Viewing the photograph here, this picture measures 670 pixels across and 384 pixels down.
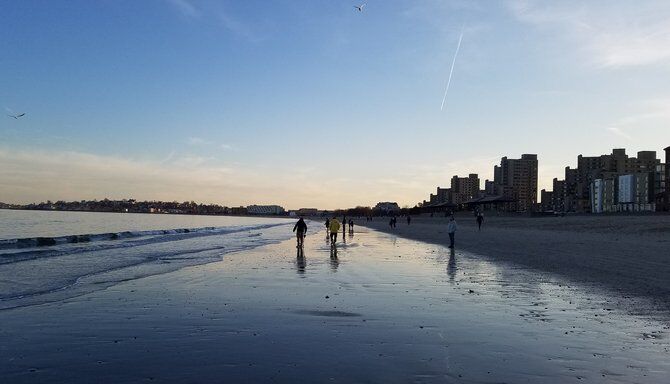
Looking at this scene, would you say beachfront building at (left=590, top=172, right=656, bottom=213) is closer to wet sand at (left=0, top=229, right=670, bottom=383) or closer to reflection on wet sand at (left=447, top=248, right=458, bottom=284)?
reflection on wet sand at (left=447, top=248, right=458, bottom=284)

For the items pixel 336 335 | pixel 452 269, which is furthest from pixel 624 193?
pixel 336 335

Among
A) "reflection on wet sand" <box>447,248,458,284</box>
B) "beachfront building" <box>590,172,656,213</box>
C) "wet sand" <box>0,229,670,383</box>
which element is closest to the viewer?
"wet sand" <box>0,229,670,383</box>

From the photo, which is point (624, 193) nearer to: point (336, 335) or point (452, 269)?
point (452, 269)

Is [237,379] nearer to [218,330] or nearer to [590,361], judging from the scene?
[218,330]

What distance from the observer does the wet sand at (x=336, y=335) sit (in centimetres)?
654

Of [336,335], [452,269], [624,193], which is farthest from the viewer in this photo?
[624,193]

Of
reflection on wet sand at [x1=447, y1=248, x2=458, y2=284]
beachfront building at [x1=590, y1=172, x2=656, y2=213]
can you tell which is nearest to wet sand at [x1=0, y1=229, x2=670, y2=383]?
reflection on wet sand at [x1=447, y1=248, x2=458, y2=284]

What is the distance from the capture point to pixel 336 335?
8.68m

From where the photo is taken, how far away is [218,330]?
9.14 metres

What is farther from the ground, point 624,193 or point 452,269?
point 624,193

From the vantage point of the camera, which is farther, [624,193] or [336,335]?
[624,193]

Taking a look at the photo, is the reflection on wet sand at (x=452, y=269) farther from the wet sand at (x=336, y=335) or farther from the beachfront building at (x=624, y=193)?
the beachfront building at (x=624, y=193)

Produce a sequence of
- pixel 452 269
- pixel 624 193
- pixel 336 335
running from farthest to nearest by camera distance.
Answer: pixel 624 193 → pixel 452 269 → pixel 336 335

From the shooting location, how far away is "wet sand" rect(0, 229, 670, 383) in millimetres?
6543
